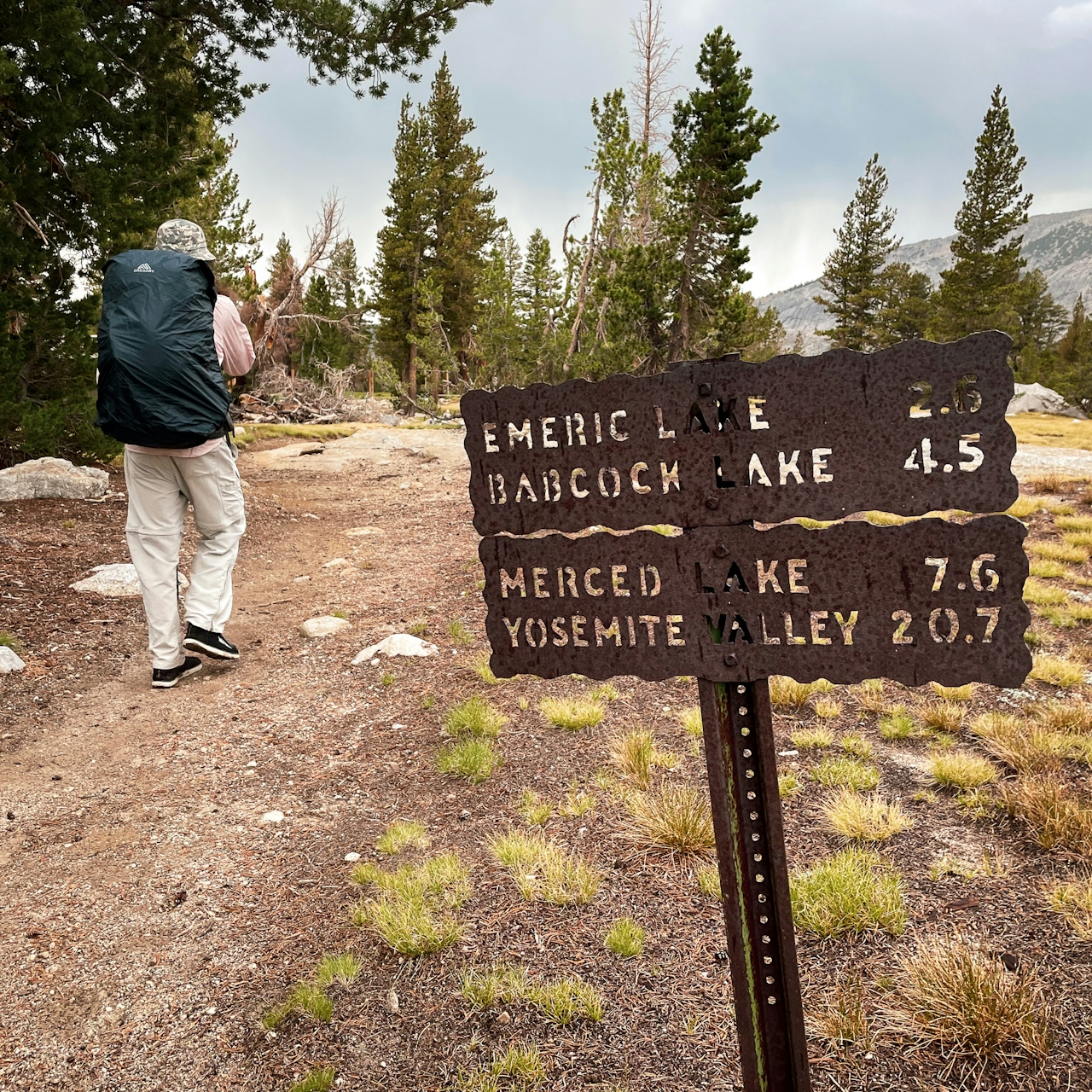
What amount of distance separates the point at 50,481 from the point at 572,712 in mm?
7362

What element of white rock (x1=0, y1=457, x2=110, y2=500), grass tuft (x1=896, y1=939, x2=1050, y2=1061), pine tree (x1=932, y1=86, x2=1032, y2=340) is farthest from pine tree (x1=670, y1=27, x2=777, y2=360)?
pine tree (x1=932, y1=86, x2=1032, y2=340)

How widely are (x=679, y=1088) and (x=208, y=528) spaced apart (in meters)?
3.92

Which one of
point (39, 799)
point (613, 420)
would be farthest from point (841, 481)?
point (39, 799)

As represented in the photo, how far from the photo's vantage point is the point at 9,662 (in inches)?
181

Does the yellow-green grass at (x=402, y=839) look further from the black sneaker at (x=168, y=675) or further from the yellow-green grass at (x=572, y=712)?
the black sneaker at (x=168, y=675)

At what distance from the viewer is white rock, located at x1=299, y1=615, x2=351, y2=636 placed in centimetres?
556

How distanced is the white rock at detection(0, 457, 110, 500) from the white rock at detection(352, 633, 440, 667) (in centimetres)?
539

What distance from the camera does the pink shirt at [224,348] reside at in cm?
418

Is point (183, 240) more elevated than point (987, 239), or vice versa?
point (987, 239)

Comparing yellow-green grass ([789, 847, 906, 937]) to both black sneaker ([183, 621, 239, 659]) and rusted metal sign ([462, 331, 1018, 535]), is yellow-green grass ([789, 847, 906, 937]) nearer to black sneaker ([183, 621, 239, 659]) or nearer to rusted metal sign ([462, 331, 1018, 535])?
rusted metal sign ([462, 331, 1018, 535])

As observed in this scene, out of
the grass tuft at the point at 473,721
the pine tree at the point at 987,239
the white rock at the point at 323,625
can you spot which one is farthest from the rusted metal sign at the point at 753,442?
the pine tree at the point at 987,239

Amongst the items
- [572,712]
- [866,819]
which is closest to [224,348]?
[572,712]

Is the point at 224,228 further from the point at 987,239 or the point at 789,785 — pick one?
the point at 987,239

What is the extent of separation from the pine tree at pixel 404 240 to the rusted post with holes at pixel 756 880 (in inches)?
1095
